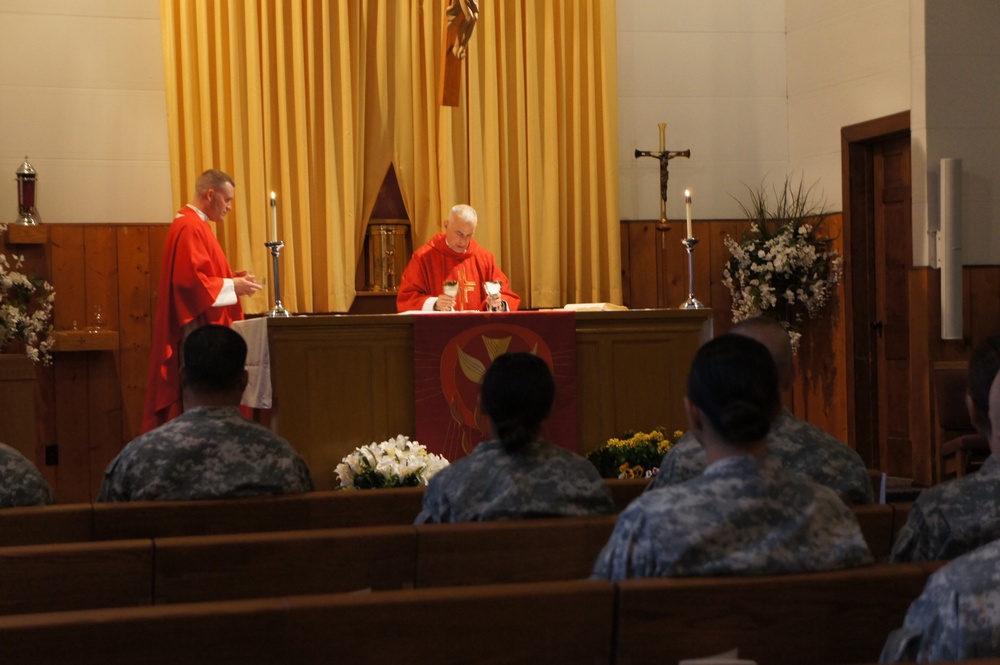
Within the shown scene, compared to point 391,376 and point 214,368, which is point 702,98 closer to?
point 391,376

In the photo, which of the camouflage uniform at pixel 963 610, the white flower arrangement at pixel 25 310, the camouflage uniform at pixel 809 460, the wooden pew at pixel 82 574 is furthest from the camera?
the white flower arrangement at pixel 25 310

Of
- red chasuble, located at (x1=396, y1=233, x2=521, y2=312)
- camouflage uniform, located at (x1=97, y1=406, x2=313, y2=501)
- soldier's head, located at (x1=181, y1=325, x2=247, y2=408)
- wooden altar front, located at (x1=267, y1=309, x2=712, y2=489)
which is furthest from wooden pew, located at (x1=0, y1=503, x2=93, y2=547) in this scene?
red chasuble, located at (x1=396, y1=233, x2=521, y2=312)

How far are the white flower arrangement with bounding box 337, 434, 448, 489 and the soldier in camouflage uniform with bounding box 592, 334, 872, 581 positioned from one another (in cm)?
312

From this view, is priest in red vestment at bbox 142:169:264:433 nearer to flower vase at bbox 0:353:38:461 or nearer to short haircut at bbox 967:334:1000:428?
flower vase at bbox 0:353:38:461

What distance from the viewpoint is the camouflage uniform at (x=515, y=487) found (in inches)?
119

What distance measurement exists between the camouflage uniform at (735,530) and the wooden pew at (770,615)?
9 cm

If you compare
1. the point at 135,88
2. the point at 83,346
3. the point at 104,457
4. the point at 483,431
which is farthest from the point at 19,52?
the point at 483,431

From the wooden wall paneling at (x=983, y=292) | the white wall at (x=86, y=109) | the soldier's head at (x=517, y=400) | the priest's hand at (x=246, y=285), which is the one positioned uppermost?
the white wall at (x=86, y=109)

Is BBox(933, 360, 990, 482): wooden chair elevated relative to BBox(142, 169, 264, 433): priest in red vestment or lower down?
lower down

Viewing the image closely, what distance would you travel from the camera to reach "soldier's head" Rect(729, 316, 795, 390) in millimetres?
3518

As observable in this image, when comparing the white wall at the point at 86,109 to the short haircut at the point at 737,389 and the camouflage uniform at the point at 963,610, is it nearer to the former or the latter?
the short haircut at the point at 737,389

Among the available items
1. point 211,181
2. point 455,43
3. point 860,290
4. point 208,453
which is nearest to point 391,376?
point 211,181

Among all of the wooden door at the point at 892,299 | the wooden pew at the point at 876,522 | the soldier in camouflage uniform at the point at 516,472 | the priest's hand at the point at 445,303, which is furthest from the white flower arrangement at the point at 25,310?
the wooden pew at the point at 876,522

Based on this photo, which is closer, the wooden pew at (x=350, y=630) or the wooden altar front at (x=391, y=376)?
the wooden pew at (x=350, y=630)
